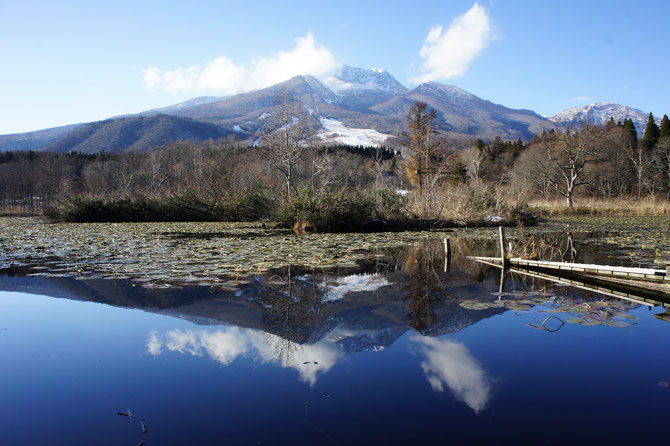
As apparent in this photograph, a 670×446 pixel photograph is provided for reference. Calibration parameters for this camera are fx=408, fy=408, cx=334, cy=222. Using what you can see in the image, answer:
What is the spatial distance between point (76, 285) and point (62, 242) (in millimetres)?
7025

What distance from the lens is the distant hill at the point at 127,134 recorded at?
12425 centimetres

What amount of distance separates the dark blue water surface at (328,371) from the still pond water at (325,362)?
0.05ft

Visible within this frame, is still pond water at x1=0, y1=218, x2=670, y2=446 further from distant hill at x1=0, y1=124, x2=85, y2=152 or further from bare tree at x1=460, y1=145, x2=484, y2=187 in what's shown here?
distant hill at x1=0, y1=124, x2=85, y2=152

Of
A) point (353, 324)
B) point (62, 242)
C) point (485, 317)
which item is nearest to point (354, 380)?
point (353, 324)

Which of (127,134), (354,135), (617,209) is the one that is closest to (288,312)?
(617,209)

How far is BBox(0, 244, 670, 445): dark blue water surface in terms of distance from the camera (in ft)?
8.23

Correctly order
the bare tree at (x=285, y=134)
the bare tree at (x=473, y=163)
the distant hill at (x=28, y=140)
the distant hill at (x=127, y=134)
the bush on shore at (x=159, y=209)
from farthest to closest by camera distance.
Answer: the distant hill at (x=28, y=140) → the distant hill at (x=127, y=134) → the bare tree at (x=473, y=163) → the bare tree at (x=285, y=134) → the bush on shore at (x=159, y=209)

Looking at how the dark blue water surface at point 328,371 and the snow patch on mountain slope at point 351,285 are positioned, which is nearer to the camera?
the dark blue water surface at point 328,371

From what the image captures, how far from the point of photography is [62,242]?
12.3m

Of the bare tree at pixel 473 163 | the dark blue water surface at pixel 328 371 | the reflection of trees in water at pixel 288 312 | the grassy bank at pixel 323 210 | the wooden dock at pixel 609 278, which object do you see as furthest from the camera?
the bare tree at pixel 473 163

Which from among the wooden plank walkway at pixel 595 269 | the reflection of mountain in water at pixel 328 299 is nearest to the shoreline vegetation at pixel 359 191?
the wooden plank walkway at pixel 595 269

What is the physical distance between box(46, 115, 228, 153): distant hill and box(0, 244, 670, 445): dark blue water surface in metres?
125

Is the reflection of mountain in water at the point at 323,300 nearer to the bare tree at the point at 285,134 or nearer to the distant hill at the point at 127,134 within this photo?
the bare tree at the point at 285,134

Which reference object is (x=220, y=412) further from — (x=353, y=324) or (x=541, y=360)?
(x=541, y=360)
